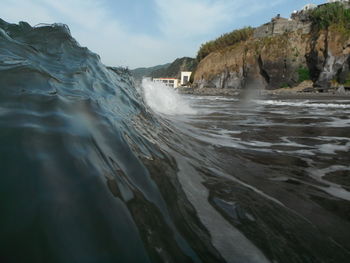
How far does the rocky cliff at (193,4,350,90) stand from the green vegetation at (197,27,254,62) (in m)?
0.97

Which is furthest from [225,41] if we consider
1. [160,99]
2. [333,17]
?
[160,99]

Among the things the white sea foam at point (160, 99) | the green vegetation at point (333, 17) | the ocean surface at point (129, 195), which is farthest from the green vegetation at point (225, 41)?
the ocean surface at point (129, 195)

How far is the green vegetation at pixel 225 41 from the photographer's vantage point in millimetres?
38688

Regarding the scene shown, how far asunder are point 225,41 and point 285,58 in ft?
38.0

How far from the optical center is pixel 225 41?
4084 cm

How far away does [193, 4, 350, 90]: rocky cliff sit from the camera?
26.3 meters

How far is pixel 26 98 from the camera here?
4.91ft

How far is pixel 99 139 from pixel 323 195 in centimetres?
139

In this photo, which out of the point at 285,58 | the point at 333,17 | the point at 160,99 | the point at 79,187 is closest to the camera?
the point at 79,187

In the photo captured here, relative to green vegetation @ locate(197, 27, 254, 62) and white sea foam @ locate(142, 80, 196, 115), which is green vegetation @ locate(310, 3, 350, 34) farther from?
white sea foam @ locate(142, 80, 196, 115)

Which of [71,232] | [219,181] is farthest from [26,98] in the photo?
[219,181]

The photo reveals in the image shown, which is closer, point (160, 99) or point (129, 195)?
point (129, 195)

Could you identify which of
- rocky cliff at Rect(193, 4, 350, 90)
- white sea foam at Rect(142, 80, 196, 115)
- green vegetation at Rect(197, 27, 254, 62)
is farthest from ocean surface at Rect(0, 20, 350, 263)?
green vegetation at Rect(197, 27, 254, 62)

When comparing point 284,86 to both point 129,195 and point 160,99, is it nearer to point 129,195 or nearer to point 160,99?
point 160,99
